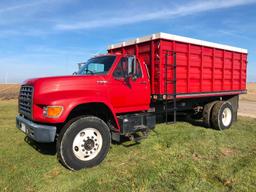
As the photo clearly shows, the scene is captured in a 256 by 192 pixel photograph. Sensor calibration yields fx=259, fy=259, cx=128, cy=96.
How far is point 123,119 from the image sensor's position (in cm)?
620

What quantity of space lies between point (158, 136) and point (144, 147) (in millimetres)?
1156

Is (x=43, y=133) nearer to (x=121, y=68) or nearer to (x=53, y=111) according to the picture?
(x=53, y=111)

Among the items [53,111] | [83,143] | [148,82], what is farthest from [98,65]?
[83,143]

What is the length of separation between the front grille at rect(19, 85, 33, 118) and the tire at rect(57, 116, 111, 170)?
92cm

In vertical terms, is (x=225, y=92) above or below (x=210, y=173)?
above

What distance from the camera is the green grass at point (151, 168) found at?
451 cm

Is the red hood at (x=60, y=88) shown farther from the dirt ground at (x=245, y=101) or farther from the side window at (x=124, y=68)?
the dirt ground at (x=245, y=101)

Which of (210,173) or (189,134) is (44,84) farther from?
(189,134)

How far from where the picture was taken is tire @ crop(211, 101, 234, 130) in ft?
29.5

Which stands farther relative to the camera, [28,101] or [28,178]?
[28,101]

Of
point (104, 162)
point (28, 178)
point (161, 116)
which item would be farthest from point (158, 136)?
point (28, 178)

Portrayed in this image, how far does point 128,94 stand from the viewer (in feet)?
21.1

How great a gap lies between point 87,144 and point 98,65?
213 cm

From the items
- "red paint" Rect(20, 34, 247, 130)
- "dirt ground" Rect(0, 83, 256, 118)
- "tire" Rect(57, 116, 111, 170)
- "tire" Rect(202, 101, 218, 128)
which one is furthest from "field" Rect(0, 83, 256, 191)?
"dirt ground" Rect(0, 83, 256, 118)
